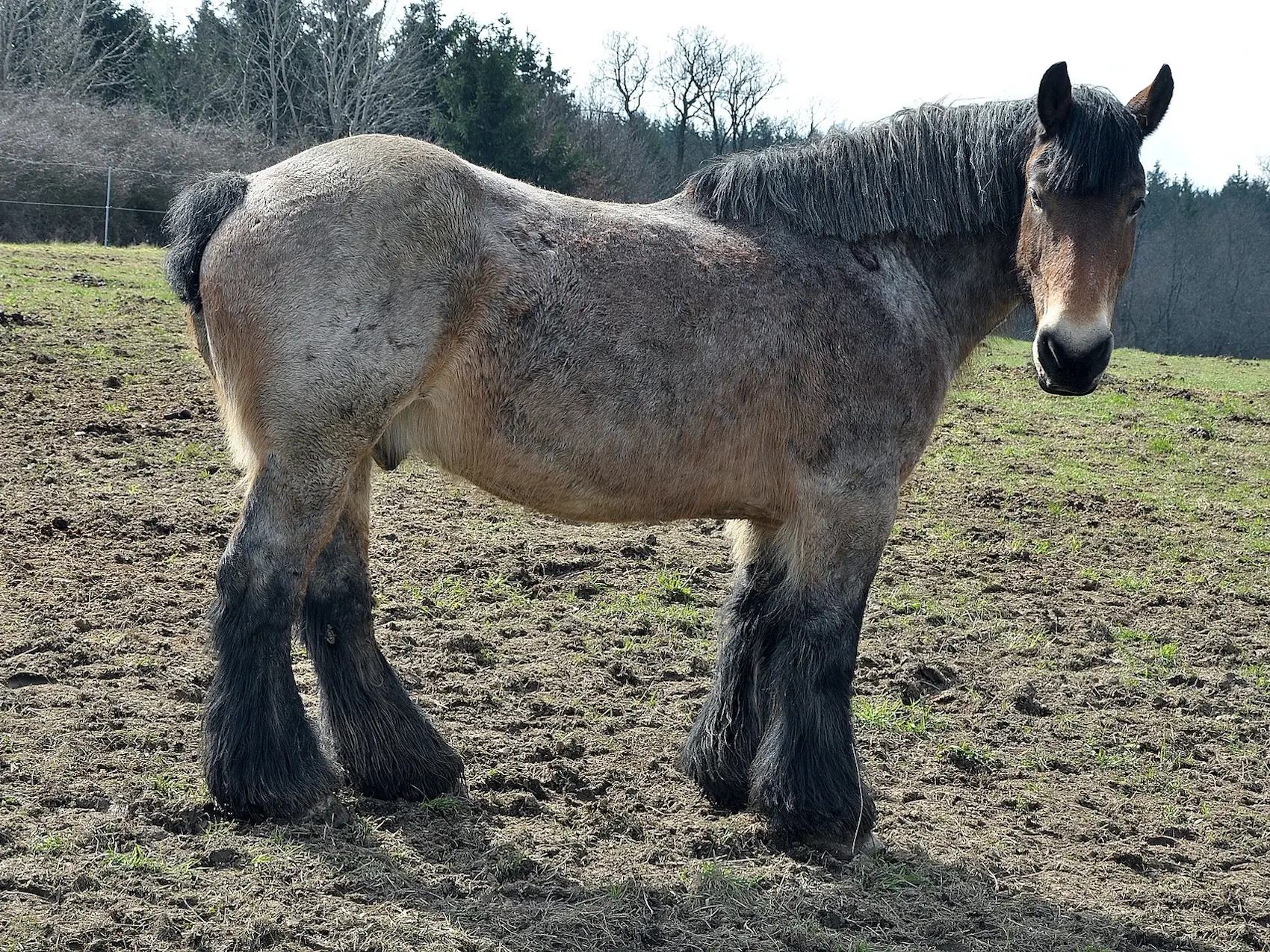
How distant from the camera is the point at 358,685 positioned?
4137 millimetres

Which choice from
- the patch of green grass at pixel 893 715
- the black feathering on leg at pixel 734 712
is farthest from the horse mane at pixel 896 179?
the patch of green grass at pixel 893 715

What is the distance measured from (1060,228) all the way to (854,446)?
41.8 inches

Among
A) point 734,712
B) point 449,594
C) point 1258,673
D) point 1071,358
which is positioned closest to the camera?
point 1071,358

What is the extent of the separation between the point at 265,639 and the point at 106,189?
70.1 feet

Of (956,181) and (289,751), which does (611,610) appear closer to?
(289,751)

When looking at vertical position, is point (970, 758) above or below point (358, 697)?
below

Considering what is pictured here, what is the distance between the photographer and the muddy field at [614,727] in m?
3.42

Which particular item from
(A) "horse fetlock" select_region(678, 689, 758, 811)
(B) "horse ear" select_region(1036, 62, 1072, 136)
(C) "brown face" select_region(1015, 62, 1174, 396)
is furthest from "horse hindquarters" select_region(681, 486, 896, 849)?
(B) "horse ear" select_region(1036, 62, 1072, 136)

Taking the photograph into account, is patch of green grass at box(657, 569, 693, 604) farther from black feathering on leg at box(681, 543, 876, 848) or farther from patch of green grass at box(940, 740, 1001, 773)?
black feathering on leg at box(681, 543, 876, 848)

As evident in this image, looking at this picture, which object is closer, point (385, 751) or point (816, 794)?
point (816, 794)

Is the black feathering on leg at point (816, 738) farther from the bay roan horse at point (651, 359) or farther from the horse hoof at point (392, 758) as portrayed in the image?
the horse hoof at point (392, 758)

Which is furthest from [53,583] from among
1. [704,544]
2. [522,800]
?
[704,544]

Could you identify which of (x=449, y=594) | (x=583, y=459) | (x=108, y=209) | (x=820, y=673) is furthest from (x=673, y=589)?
(x=108, y=209)

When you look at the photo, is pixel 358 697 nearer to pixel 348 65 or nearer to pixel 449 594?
pixel 449 594
